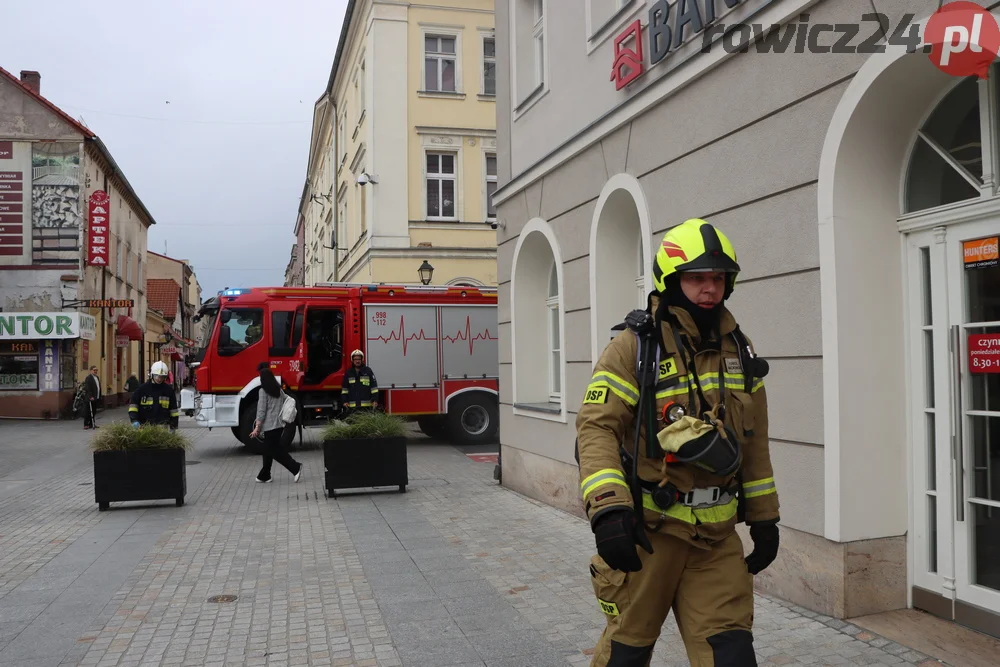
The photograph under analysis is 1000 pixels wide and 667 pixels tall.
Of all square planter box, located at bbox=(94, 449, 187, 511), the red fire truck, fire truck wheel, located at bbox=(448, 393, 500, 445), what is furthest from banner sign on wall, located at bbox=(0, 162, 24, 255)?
square planter box, located at bbox=(94, 449, 187, 511)

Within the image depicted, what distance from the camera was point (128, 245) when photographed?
37.4 meters

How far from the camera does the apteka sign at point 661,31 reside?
242 inches

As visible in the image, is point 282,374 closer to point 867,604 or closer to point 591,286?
point 591,286

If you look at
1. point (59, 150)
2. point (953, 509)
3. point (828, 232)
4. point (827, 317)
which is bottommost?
point (953, 509)

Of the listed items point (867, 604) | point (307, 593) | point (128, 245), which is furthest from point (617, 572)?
point (128, 245)

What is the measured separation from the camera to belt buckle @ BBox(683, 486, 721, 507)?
2.89m

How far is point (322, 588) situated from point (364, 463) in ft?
14.0

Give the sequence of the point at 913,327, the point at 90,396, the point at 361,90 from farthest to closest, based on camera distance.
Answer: the point at 361,90
the point at 90,396
the point at 913,327

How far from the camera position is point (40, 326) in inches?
1016

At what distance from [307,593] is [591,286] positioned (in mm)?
3880

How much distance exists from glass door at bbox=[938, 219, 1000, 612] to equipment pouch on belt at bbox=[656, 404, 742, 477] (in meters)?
2.33

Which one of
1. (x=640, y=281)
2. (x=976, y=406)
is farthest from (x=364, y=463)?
(x=976, y=406)

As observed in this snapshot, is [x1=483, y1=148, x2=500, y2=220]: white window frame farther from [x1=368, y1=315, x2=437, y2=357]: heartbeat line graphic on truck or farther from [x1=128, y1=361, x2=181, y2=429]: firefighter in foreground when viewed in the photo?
[x1=128, y1=361, x2=181, y2=429]: firefighter in foreground

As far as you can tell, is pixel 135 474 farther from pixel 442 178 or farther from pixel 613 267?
pixel 442 178
